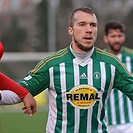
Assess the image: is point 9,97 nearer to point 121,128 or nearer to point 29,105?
point 29,105

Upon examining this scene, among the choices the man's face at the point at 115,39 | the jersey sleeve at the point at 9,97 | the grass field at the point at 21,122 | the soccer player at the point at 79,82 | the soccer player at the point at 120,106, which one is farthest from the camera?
the grass field at the point at 21,122

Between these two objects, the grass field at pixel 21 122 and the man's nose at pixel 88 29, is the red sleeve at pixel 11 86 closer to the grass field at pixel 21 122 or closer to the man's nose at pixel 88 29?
the man's nose at pixel 88 29

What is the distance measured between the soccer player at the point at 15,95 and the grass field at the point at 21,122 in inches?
183

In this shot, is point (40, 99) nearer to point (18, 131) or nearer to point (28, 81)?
point (18, 131)

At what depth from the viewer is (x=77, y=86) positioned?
4.68 metres

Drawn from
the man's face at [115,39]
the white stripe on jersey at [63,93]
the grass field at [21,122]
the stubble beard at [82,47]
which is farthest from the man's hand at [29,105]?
the grass field at [21,122]

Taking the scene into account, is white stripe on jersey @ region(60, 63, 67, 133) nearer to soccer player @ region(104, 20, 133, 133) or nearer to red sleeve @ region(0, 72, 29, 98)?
red sleeve @ region(0, 72, 29, 98)

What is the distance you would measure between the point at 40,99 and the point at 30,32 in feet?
41.6

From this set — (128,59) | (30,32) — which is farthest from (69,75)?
(30,32)

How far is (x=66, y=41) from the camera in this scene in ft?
79.0

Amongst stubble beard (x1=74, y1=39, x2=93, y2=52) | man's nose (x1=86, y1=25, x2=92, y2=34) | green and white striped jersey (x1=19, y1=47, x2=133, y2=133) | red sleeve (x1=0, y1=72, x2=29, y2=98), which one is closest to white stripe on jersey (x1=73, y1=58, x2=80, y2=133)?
green and white striped jersey (x1=19, y1=47, x2=133, y2=133)

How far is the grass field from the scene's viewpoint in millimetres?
9555

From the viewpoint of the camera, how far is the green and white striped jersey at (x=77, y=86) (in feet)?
15.3

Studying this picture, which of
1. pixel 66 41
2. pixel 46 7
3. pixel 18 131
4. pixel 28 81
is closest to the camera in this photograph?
pixel 28 81
